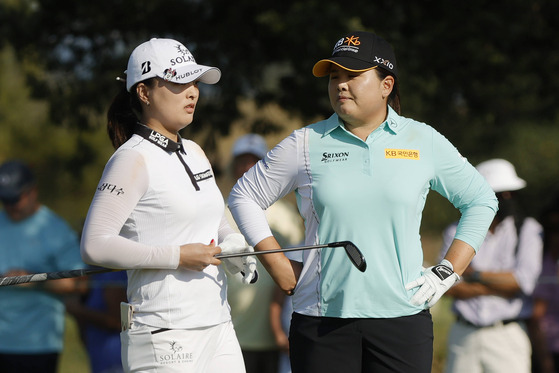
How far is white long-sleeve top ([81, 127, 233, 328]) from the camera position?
323cm

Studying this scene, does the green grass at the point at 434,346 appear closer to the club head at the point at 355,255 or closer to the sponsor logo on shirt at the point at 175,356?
the club head at the point at 355,255

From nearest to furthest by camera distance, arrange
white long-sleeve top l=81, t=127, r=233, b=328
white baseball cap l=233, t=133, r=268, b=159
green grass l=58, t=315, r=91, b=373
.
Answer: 1. white long-sleeve top l=81, t=127, r=233, b=328
2. white baseball cap l=233, t=133, r=268, b=159
3. green grass l=58, t=315, r=91, b=373

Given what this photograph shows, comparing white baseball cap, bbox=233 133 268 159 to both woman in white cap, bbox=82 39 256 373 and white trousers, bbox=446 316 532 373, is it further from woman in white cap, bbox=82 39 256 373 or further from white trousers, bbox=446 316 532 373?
woman in white cap, bbox=82 39 256 373

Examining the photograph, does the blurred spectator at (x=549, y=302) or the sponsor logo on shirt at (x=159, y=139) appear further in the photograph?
the blurred spectator at (x=549, y=302)

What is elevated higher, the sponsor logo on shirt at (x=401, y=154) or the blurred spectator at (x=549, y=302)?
the sponsor logo on shirt at (x=401, y=154)

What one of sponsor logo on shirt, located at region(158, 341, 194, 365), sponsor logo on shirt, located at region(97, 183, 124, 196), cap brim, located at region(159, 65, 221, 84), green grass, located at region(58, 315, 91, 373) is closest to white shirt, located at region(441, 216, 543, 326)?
cap brim, located at region(159, 65, 221, 84)

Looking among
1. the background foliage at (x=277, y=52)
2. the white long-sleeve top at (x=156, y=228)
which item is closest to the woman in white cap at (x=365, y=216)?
the white long-sleeve top at (x=156, y=228)

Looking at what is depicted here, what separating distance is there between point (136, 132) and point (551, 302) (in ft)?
12.0

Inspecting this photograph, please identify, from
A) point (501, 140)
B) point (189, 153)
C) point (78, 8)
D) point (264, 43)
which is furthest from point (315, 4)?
point (501, 140)

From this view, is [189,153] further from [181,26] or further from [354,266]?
[181,26]

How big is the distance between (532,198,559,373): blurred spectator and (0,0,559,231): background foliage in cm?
282

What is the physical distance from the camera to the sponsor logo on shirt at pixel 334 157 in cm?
356

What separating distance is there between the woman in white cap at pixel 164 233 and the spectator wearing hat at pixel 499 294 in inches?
104

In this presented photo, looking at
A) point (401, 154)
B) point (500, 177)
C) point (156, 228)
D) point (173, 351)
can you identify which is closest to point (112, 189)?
point (156, 228)
